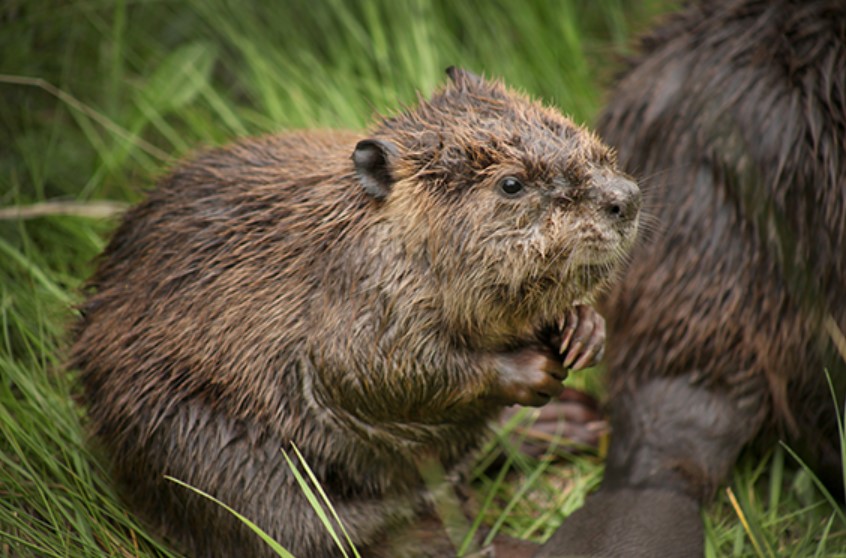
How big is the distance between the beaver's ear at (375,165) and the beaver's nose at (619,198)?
420 millimetres

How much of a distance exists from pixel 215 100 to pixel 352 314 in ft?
5.85

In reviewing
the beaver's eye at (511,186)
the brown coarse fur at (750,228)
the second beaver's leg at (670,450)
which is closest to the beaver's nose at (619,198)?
the beaver's eye at (511,186)

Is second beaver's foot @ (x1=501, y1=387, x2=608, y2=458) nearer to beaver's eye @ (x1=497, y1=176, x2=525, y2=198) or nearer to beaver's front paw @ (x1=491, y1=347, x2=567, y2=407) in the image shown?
beaver's front paw @ (x1=491, y1=347, x2=567, y2=407)

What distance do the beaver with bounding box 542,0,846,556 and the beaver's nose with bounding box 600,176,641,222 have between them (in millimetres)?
564

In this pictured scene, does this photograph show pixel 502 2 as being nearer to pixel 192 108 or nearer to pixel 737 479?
pixel 192 108

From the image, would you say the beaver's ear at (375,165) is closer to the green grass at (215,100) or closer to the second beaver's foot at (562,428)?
the green grass at (215,100)

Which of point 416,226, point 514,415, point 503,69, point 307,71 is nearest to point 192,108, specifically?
point 307,71

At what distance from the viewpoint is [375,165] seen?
220 cm

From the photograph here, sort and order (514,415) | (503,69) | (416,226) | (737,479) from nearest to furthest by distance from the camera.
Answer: (416,226) < (737,479) < (514,415) < (503,69)

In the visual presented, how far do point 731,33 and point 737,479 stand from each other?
3.62 feet

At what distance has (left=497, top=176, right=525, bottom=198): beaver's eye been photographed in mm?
2107

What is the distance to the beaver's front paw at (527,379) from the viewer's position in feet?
7.39

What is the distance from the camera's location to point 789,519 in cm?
268

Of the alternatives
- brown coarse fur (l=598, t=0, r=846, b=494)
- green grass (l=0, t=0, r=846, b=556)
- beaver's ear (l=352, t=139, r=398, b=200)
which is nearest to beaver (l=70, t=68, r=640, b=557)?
beaver's ear (l=352, t=139, r=398, b=200)
